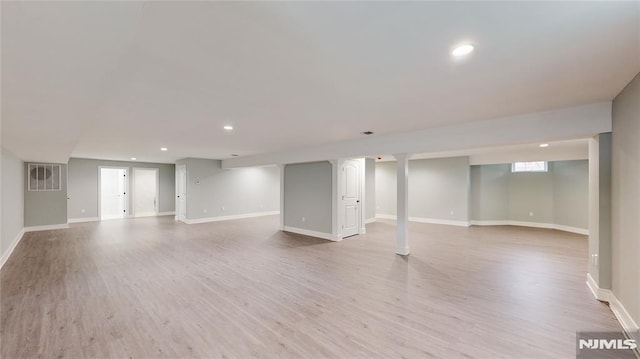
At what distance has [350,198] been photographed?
688 centimetres

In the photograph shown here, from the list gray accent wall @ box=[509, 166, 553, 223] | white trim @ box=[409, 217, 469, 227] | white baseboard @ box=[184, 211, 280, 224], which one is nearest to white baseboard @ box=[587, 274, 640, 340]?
white trim @ box=[409, 217, 469, 227]

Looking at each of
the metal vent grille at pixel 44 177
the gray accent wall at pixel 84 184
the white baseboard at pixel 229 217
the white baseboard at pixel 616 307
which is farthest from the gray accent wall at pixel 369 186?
the metal vent grille at pixel 44 177

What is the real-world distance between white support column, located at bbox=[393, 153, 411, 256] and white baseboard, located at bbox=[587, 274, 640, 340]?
2.52 meters

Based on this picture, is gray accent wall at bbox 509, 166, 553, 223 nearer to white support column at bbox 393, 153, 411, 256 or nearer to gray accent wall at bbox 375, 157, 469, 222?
gray accent wall at bbox 375, 157, 469, 222

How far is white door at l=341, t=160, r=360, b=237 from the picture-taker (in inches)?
262

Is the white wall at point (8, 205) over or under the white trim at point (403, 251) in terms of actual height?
over

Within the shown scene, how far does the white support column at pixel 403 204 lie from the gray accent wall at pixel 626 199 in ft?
8.80

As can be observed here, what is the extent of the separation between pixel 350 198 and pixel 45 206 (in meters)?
9.19

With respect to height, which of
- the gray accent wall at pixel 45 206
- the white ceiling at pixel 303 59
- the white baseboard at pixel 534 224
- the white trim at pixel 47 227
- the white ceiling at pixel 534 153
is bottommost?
the white baseboard at pixel 534 224

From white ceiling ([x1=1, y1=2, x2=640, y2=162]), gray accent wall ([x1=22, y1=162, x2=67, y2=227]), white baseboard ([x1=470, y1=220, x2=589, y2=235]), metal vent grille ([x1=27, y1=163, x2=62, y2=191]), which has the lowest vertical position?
white baseboard ([x1=470, y1=220, x2=589, y2=235])

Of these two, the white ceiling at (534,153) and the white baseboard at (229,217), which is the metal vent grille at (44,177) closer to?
the white baseboard at (229,217)

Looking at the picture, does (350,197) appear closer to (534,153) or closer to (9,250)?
(534,153)

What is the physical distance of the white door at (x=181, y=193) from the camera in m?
9.15

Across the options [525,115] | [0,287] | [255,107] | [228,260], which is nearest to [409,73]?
[255,107]
